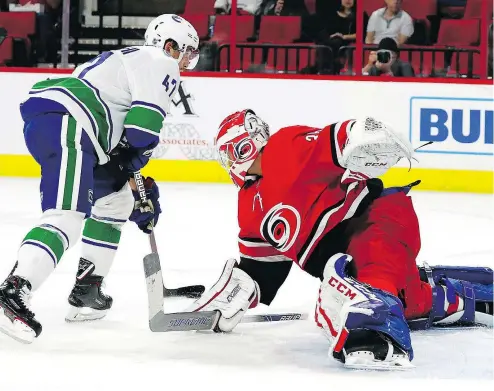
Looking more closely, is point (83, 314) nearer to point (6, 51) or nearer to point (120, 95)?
point (120, 95)

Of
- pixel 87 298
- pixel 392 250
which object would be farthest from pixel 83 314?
pixel 392 250

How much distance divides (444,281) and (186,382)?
902mm

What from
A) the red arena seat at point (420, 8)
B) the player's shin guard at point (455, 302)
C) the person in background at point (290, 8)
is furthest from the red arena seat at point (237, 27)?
the player's shin guard at point (455, 302)

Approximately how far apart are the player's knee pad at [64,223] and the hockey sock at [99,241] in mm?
385

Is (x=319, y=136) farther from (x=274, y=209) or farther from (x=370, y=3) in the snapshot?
(x=370, y=3)

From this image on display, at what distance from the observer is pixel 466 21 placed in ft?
21.5

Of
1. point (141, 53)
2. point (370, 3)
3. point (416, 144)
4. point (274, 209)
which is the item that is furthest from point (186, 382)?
point (370, 3)

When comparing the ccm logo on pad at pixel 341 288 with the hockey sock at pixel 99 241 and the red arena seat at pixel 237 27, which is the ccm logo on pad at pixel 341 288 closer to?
the hockey sock at pixel 99 241

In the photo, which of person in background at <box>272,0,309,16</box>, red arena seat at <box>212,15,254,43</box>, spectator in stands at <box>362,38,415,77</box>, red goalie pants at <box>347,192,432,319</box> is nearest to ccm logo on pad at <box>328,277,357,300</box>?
red goalie pants at <box>347,192,432,319</box>

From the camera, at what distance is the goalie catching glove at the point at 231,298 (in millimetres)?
2732

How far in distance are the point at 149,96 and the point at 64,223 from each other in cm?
42

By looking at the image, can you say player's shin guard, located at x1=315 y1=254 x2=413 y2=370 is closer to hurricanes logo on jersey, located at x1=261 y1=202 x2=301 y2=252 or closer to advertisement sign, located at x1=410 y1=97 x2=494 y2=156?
hurricanes logo on jersey, located at x1=261 y1=202 x2=301 y2=252

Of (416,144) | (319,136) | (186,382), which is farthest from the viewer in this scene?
(416,144)

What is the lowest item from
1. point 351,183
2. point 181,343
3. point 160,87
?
point 181,343
